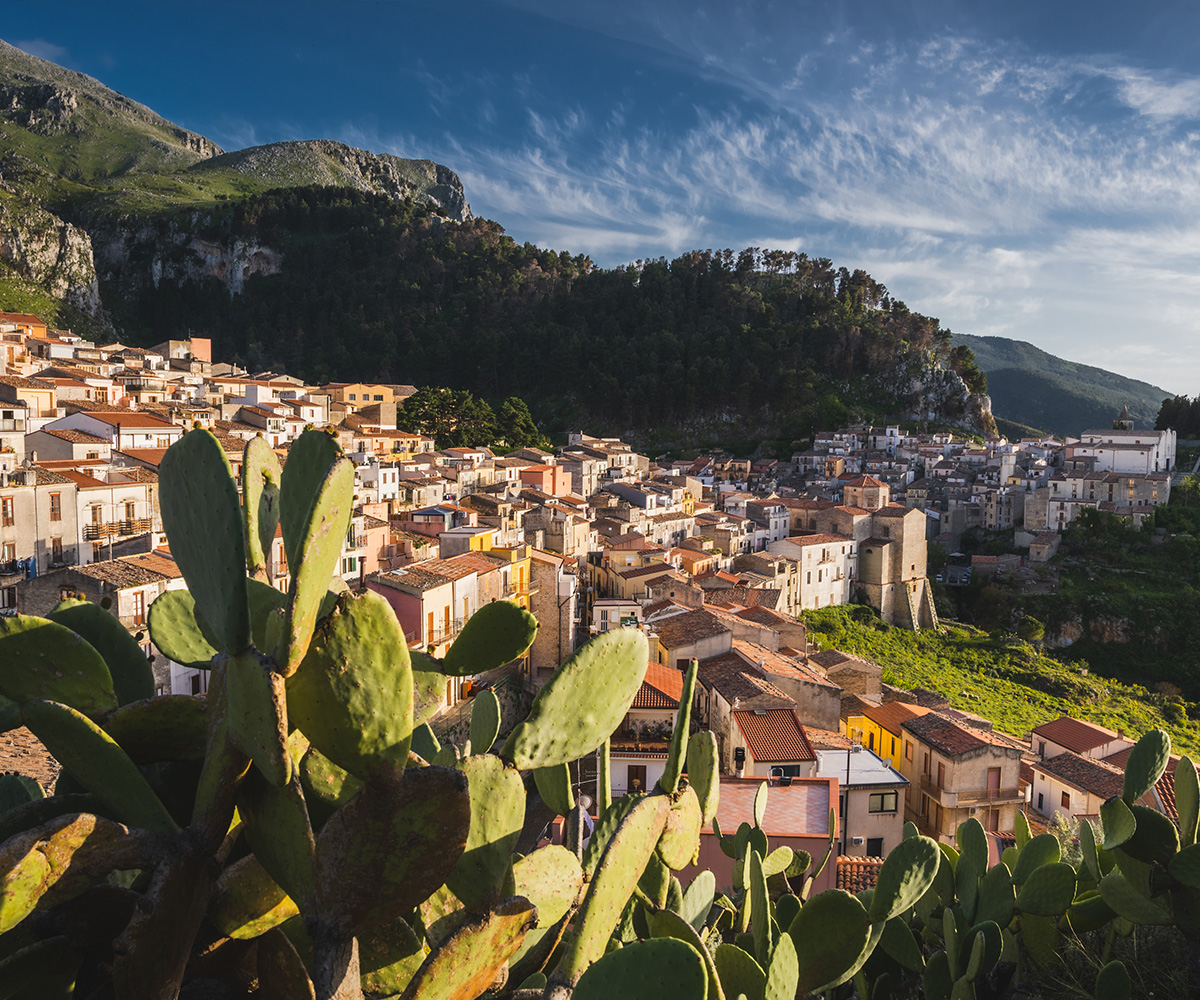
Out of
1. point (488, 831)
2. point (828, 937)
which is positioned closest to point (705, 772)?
point (828, 937)

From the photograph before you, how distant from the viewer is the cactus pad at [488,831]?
1.51m

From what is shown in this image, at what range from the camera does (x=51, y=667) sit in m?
1.66

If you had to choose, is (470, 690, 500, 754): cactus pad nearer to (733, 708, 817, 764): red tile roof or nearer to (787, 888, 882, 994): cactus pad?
(787, 888, 882, 994): cactus pad

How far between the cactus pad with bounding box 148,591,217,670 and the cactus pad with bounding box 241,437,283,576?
0.28 m

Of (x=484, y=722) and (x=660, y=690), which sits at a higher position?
(x=484, y=722)

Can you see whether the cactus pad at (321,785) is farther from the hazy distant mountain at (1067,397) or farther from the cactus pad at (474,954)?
the hazy distant mountain at (1067,397)

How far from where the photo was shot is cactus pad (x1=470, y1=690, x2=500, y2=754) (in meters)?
2.11

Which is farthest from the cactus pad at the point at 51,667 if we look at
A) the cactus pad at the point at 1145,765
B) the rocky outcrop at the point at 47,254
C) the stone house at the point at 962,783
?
the rocky outcrop at the point at 47,254

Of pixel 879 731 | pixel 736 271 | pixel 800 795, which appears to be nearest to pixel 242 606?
pixel 800 795

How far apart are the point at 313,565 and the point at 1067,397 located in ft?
396

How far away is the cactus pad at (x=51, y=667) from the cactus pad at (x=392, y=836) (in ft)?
2.56

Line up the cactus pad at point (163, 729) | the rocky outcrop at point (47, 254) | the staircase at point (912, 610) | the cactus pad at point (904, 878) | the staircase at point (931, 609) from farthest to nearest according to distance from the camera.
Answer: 1. the rocky outcrop at point (47, 254)
2. the staircase at point (931, 609)
3. the staircase at point (912, 610)
4. the cactus pad at point (904, 878)
5. the cactus pad at point (163, 729)

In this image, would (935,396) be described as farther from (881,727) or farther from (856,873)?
(856,873)

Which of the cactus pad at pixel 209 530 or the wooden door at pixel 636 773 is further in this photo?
the wooden door at pixel 636 773
